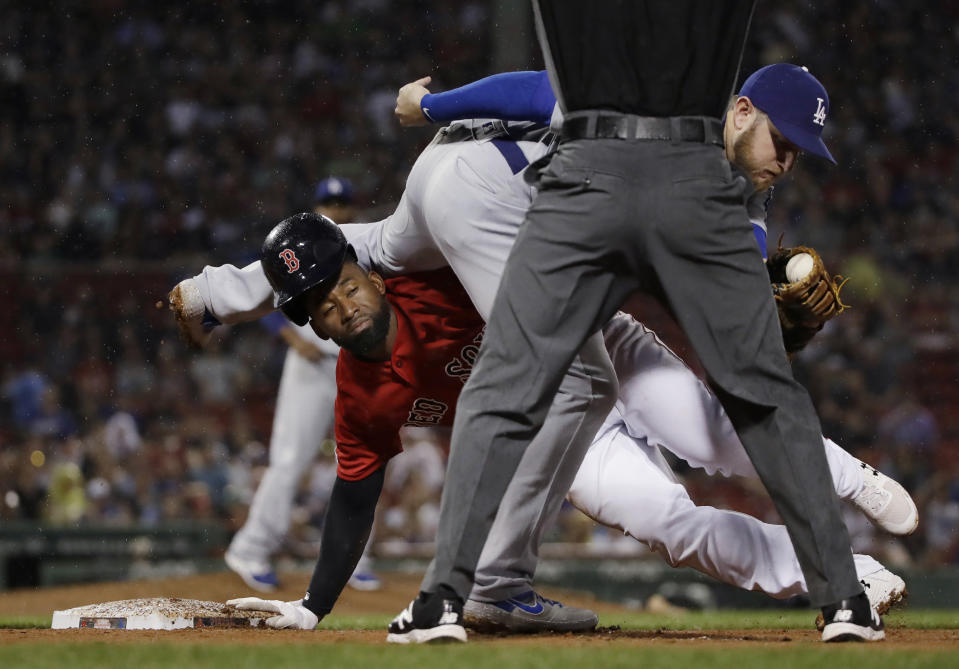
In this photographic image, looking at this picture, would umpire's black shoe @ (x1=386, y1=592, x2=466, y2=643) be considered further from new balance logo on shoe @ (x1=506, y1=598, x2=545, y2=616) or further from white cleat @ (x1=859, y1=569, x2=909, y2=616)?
white cleat @ (x1=859, y1=569, x2=909, y2=616)

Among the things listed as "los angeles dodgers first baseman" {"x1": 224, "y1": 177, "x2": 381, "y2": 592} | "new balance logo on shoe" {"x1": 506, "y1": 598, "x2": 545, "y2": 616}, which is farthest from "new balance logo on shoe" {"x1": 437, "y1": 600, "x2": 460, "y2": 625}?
"los angeles dodgers first baseman" {"x1": 224, "y1": 177, "x2": 381, "y2": 592}

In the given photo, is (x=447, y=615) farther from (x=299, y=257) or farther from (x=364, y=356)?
(x=299, y=257)

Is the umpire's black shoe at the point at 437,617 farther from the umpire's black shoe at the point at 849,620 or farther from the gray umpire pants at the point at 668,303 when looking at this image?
the umpire's black shoe at the point at 849,620

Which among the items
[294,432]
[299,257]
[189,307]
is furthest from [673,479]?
[294,432]

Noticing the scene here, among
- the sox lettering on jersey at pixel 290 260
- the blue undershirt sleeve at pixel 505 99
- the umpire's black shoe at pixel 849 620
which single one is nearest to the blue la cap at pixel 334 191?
the sox lettering on jersey at pixel 290 260

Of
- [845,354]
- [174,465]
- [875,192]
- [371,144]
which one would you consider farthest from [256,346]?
[875,192]
